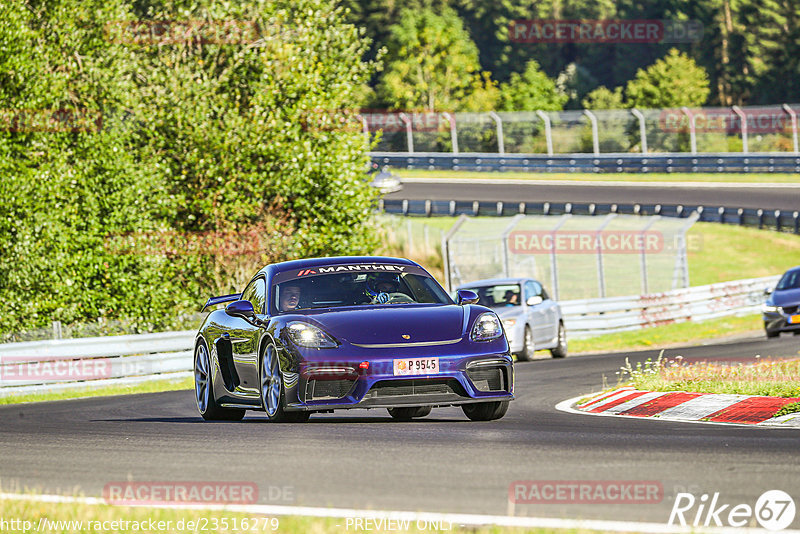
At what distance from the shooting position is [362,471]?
7.58m

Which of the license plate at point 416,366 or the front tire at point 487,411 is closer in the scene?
the license plate at point 416,366

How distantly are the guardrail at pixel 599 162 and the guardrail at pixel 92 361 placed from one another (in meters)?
35.2

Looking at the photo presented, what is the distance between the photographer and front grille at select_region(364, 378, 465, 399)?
9.95 metres

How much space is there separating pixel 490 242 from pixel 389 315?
27438 mm

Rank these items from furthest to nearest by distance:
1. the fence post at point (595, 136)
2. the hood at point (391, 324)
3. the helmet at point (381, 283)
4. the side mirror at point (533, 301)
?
the fence post at point (595, 136) < the side mirror at point (533, 301) < the helmet at point (381, 283) < the hood at point (391, 324)

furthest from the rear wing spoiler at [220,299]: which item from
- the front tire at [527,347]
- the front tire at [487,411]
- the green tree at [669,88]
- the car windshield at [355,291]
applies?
the green tree at [669,88]

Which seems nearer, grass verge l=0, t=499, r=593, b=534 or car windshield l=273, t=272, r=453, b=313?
grass verge l=0, t=499, r=593, b=534

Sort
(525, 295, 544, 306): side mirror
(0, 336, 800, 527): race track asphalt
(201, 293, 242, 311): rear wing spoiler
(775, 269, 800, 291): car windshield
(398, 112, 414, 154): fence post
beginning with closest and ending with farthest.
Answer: (0, 336, 800, 527): race track asphalt → (201, 293, 242, 311): rear wing spoiler → (525, 295, 544, 306): side mirror → (775, 269, 800, 291): car windshield → (398, 112, 414, 154): fence post

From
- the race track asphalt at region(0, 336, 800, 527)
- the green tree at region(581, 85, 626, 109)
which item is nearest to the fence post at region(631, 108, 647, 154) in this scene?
the green tree at region(581, 85, 626, 109)

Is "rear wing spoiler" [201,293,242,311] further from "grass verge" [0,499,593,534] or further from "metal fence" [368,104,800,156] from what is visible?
"metal fence" [368,104,800,156]

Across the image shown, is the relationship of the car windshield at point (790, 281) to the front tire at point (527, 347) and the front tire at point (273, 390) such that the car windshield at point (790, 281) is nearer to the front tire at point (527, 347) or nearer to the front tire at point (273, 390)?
the front tire at point (527, 347)

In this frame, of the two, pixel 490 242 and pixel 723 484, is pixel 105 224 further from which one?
pixel 723 484

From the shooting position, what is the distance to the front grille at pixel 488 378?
10219 mm

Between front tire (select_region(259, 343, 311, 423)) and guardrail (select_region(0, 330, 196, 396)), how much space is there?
10.4m
